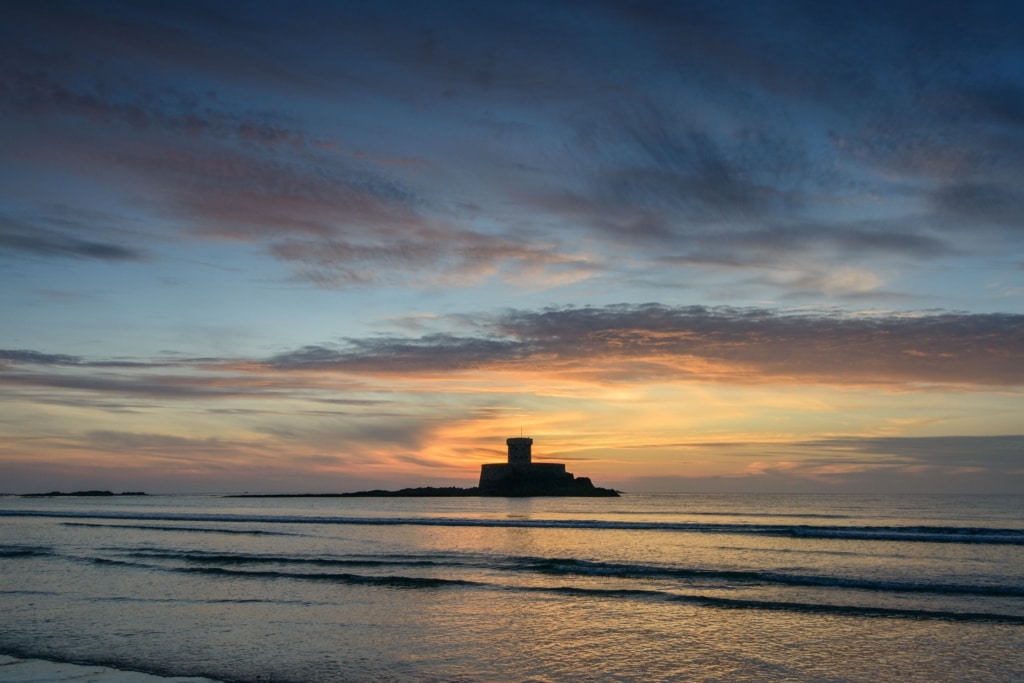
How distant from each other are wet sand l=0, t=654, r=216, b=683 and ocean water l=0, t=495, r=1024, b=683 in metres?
0.68

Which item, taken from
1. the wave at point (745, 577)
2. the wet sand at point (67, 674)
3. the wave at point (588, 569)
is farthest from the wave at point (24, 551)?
the wet sand at point (67, 674)

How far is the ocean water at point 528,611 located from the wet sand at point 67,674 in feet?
2.23

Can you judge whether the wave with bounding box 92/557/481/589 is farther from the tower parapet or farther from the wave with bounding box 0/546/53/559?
the tower parapet

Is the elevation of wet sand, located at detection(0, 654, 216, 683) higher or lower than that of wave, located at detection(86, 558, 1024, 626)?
higher

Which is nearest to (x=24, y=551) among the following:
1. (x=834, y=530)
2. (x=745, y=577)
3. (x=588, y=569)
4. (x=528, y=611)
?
(x=588, y=569)

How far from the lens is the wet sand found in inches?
466

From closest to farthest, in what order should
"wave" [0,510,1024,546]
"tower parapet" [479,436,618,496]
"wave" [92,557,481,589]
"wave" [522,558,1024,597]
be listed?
"wave" [522,558,1024,597]
"wave" [92,557,481,589]
"wave" [0,510,1024,546]
"tower parapet" [479,436,618,496]

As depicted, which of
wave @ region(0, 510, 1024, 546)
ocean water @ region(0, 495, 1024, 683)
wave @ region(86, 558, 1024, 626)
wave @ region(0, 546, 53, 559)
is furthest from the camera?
wave @ region(0, 510, 1024, 546)

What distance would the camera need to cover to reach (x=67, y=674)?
12.2m

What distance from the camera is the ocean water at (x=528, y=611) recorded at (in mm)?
13539

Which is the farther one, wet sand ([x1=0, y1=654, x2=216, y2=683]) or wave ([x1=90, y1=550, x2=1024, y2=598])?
wave ([x1=90, y1=550, x2=1024, y2=598])

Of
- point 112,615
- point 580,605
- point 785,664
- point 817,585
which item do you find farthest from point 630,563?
point 112,615

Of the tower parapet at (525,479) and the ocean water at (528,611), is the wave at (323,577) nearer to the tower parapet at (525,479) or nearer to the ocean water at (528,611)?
the ocean water at (528,611)

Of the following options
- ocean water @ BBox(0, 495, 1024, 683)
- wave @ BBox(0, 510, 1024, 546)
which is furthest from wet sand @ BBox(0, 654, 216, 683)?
wave @ BBox(0, 510, 1024, 546)
